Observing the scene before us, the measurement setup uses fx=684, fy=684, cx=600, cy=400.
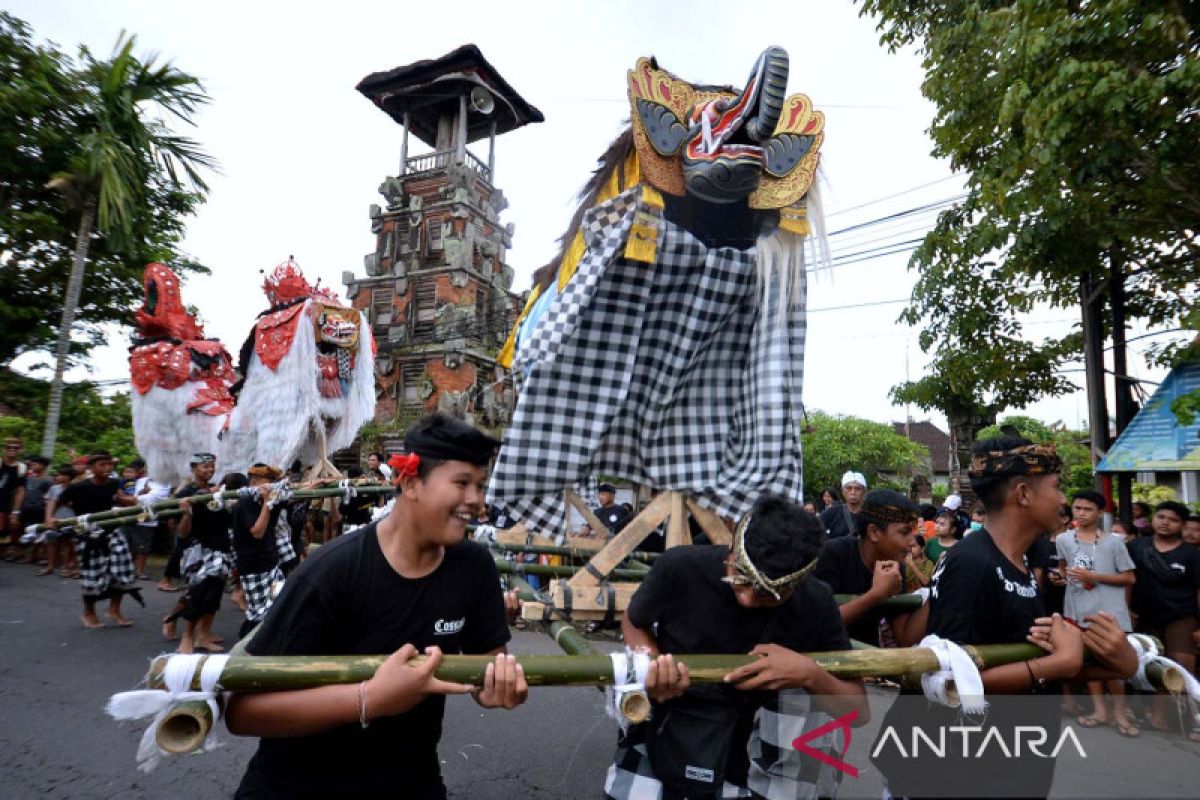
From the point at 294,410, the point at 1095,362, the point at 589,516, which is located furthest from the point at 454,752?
the point at 1095,362

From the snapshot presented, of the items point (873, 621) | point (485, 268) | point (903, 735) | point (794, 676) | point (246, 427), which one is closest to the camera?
point (794, 676)

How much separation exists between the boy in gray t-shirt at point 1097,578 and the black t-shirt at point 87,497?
978 cm

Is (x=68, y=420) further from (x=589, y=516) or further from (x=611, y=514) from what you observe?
Answer: (x=589, y=516)

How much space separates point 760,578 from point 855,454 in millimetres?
30860

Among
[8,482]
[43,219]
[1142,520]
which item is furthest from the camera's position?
[43,219]

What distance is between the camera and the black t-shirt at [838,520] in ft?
19.4

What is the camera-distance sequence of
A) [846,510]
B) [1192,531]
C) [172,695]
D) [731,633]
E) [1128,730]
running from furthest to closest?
[846,510] < [1192,531] < [1128,730] < [731,633] < [172,695]

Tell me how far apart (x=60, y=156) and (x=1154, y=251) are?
17.5 meters

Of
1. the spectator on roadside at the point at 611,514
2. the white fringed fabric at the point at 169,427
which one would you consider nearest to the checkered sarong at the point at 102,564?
the white fringed fabric at the point at 169,427

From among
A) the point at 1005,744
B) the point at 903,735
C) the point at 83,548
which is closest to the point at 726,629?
the point at 903,735

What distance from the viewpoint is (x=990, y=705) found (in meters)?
1.88

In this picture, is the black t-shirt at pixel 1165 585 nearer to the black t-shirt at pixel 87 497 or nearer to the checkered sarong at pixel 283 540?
the checkered sarong at pixel 283 540

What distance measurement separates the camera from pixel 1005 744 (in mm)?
1923

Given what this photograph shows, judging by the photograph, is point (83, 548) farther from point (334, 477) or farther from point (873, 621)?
point (873, 621)
